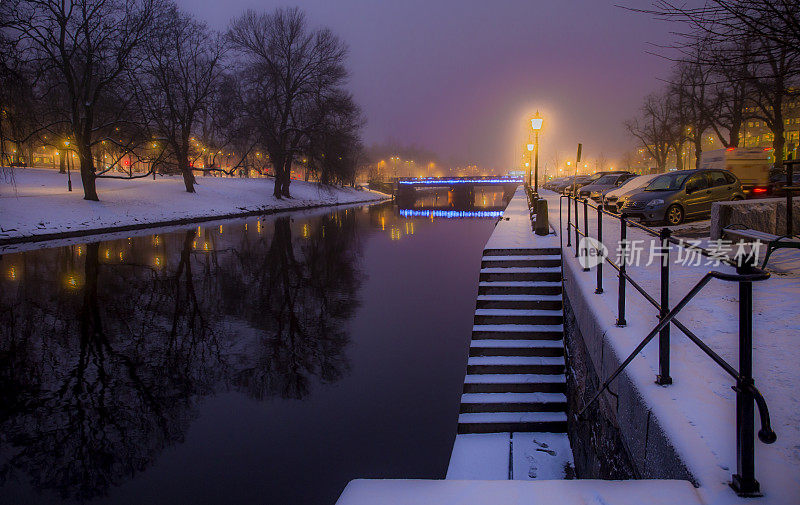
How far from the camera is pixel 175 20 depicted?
3259cm

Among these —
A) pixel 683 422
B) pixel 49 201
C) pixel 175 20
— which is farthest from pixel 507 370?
pixel 175 20

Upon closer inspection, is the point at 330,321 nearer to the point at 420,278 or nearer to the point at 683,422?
the point at 420,278

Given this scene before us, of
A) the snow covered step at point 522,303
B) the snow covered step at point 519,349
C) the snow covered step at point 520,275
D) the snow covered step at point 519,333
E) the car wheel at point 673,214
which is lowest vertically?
the snow covered step at point 519,349

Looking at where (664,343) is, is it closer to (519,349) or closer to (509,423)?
(509,423)

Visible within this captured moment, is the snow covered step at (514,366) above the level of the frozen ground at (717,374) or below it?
below

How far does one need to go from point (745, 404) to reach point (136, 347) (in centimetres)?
865

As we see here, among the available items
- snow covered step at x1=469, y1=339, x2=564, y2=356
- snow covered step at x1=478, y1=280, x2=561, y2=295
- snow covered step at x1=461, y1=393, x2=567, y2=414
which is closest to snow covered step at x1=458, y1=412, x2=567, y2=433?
snow covered step at x1=461, y1=393, x2=567, y2=414

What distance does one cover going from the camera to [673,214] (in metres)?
16.1

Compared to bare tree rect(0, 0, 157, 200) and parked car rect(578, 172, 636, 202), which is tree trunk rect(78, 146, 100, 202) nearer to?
bare tree rect(0, 0, 157, 200)

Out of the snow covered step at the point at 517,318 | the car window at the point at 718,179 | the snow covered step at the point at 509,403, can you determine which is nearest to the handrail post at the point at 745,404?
the snow covered step at the point at 509,403

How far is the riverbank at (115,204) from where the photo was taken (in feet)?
75.9

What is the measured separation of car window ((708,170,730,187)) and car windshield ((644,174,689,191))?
0.80 metres

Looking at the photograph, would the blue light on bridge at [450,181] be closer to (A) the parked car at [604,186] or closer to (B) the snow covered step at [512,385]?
(A) the parked car at [604,186]

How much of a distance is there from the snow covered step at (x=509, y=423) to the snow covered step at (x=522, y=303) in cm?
268
